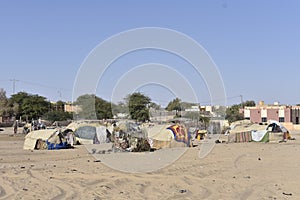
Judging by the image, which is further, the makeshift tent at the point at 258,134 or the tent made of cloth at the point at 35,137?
the makeshift tent at the point at 258,134

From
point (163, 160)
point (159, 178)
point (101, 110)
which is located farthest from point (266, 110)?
point (159, 178)

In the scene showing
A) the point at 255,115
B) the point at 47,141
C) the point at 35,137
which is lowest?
the point at 47,141

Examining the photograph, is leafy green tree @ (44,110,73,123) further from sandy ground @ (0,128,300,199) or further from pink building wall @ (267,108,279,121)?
sandy ground @ (0,128,300,199)

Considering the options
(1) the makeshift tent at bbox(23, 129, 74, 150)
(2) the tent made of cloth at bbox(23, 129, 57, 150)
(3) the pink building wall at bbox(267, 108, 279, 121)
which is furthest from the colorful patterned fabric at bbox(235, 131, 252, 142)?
(3) the pink building wall at bbox(267, 108, 279, 121)

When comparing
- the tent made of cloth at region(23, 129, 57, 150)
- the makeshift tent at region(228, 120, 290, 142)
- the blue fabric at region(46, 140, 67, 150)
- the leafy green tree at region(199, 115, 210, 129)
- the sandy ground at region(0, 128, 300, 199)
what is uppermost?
the leafy green tree at region(199, 115, 210, 129)

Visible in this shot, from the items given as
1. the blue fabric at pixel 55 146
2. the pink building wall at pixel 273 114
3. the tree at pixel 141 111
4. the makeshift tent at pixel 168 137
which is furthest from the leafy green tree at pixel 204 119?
the blue fabric at pixel 55 146

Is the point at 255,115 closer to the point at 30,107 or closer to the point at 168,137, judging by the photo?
the point at 30,107

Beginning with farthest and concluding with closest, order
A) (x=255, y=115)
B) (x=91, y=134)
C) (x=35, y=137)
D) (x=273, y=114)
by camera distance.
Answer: (x=255, y=115)
(x=273, y=114)
(x=91, y=134)
(x=35, y=137)

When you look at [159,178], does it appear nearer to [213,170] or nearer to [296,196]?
[213,170]

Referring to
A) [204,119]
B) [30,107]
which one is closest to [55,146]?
[204,119]

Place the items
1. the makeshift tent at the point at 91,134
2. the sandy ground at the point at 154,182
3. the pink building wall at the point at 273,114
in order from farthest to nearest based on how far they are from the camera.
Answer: the pink building wall at the point at 273,114, the makeshift tent at the point at 91,134, the sandy ground at the point at 154,182

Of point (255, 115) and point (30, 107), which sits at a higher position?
point (30, 107)

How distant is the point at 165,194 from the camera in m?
11.3

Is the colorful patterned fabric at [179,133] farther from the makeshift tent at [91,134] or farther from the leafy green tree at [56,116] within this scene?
the leafy green tree at [56,116]
